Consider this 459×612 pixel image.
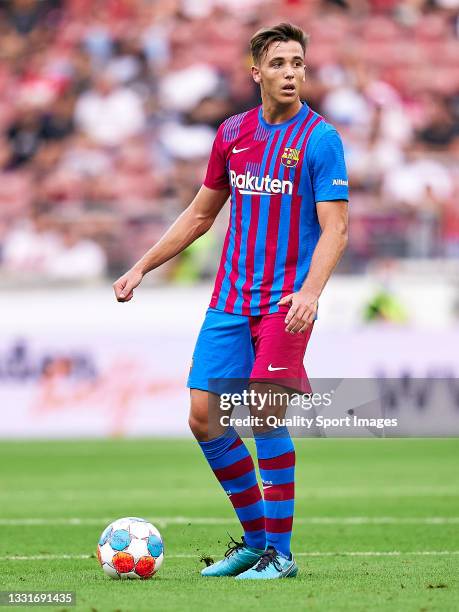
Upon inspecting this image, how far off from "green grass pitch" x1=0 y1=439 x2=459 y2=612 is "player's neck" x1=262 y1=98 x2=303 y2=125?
180 centimetres

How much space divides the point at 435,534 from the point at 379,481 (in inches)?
133

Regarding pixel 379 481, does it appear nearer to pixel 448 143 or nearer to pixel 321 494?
pixel 321 494

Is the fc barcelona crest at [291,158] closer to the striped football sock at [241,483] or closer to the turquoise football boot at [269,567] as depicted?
the striped football sock at [241,483]

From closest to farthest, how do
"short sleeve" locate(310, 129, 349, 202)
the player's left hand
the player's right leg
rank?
the player's left hand → "short sleeve" locate(310, 129, 349, 202) → the player's right leg

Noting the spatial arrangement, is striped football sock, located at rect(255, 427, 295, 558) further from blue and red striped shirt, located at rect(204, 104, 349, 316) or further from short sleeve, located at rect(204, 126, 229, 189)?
short sleeve, located at rect(204, 126, 229, 189)

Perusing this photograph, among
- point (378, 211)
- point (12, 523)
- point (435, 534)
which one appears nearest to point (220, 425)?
point (435, 534)

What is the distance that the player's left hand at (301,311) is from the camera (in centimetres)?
476

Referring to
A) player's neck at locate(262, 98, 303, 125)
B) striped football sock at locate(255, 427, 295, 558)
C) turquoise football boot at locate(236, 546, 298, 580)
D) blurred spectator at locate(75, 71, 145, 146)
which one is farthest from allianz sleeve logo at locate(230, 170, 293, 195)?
blurred spectator at locate(75, 71, 145, 146)

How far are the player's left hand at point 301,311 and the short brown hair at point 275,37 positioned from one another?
0.99 m

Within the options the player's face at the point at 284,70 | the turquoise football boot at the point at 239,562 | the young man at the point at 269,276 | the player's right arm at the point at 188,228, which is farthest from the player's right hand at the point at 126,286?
the turquoise football boot at the point at 239,562

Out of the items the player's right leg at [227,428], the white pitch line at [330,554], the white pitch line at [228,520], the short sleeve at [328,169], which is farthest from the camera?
the white pitch line at [228,520]

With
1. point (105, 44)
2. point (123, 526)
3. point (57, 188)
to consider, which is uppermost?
point (105, 44)

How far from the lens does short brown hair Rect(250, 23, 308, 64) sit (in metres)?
4.97

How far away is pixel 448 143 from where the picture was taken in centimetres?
1836
